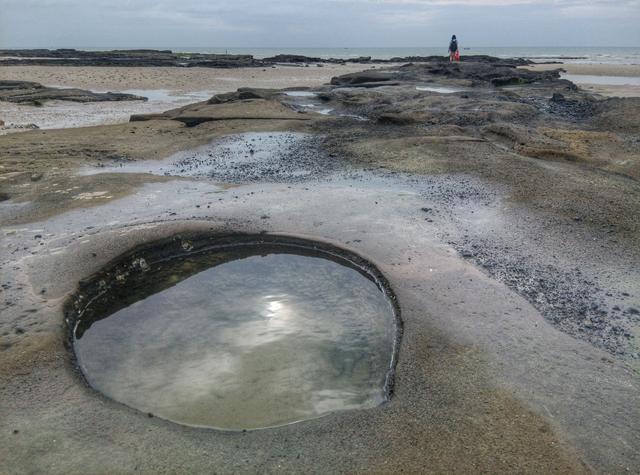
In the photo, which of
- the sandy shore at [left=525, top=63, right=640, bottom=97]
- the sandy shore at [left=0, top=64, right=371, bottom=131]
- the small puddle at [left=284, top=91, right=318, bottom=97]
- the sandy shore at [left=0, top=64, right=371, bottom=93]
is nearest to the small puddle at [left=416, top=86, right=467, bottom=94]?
the small puddle at [left=284, top=91, right=318, bottom=97]

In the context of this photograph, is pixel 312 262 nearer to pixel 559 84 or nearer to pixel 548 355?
pixel 548 355

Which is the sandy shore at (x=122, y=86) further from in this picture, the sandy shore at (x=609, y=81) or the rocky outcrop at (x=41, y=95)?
the sandy shore at (x=609, y=81)

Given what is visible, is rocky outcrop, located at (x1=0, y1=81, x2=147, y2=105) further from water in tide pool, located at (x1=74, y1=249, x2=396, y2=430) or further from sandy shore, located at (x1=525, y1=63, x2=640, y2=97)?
sandy shore, located at (x1=525, y1=63, x2=640, y2=97)

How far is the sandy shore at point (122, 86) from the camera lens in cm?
1703

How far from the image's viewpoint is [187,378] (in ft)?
13.9

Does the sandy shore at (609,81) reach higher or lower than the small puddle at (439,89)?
lower

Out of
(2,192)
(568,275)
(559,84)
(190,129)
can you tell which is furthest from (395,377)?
(559,84)

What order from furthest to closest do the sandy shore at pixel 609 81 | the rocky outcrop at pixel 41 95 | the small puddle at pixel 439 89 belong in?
the sandy shore at pixel 609 81
the small puddle at pixel 439 89
the rocky outcrop at pixel 41 95

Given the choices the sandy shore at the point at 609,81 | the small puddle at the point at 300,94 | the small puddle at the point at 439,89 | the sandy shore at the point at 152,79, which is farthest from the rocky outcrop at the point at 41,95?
the sandy shore at the point at 609,81

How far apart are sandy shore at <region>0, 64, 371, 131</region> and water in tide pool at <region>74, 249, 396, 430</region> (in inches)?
467

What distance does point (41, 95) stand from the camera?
21.2m

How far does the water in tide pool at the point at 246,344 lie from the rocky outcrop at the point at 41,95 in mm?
18142

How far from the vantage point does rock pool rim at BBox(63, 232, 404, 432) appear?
5.00 m

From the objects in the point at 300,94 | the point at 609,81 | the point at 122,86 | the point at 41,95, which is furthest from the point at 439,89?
the point at 122,86
